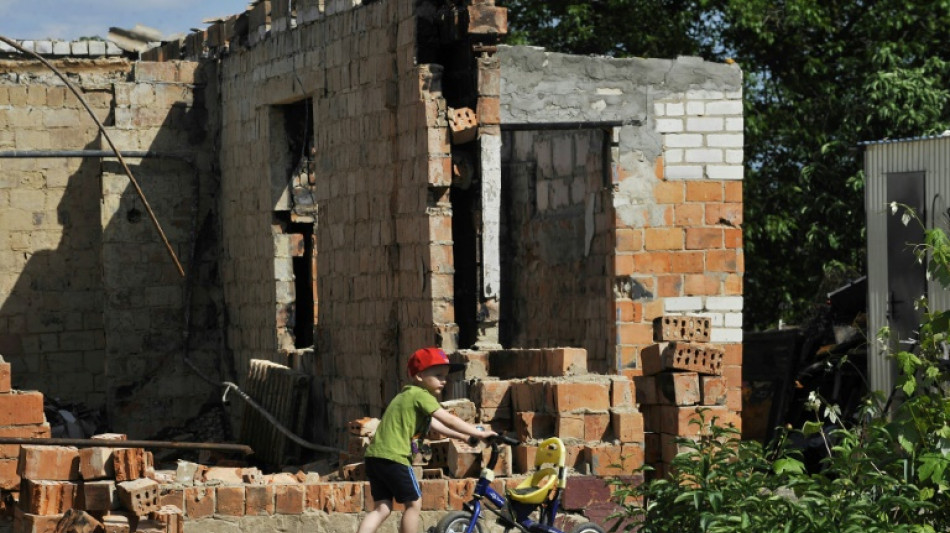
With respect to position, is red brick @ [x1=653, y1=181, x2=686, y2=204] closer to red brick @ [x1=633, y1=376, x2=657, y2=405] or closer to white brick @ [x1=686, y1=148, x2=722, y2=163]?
white brick @ [x1=686, y1=148, x2=722, y2=163]

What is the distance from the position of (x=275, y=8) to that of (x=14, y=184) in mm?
3718

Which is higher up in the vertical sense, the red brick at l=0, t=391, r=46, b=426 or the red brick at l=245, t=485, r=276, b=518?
the red brick at l=0, t=391, r=46, b=426

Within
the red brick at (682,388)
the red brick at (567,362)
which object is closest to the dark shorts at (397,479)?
the red brick at (567,362)

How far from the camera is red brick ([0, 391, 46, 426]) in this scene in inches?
500

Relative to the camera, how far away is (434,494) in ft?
36.2

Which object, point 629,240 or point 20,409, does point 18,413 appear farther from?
point 629,240

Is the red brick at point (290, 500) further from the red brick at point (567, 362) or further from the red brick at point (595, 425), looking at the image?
the red brick at point (567, 362)

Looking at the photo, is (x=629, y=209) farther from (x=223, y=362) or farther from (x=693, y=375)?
(x=223, y=362)

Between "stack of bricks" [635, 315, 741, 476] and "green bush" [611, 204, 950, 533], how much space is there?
1892 mm

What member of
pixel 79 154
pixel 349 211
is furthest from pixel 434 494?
pixel 79 154

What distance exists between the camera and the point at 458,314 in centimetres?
1411

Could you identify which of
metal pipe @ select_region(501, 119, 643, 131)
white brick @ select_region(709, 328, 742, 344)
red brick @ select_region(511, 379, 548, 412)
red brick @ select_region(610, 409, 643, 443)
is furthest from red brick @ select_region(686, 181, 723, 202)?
red brick @ select_region(610, 409, 643, 443)

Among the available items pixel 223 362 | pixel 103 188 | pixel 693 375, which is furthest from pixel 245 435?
pixel 693 375

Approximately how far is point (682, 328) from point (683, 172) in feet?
10.6
